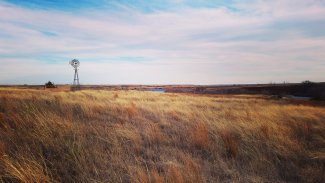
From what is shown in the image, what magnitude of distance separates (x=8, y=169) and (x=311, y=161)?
17.1ft

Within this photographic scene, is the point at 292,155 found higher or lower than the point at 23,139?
lower

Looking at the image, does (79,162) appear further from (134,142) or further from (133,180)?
(134,142)

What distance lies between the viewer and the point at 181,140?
6305mm

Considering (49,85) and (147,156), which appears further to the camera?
(49,85)

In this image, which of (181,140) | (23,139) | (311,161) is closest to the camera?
(23,139)

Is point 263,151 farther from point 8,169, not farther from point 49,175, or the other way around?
point 8,169

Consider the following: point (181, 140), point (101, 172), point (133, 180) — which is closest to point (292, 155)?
point (181, 140)

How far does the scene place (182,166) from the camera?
4223mm

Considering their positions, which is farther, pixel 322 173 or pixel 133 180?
pixel 322 173

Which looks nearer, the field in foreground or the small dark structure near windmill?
the field in foreground

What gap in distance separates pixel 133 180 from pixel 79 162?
3.01 ft

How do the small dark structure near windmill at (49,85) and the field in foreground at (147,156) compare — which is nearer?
the field in foreground at (147,156)

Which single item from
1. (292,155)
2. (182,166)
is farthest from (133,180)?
(292,155)

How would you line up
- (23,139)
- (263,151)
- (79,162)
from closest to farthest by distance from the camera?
(79,162) < (23,139) < (263,151)
